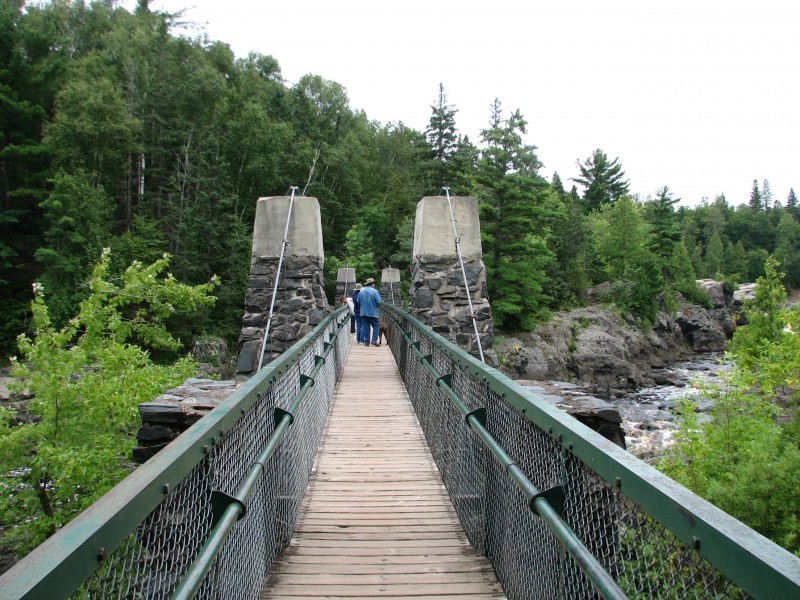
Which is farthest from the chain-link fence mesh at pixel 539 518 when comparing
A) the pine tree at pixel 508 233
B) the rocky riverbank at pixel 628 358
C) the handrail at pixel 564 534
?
the pine tree at pixel 508 233

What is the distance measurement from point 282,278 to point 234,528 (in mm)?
7003

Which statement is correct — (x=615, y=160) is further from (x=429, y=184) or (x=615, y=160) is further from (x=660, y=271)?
(x=429, y=184)

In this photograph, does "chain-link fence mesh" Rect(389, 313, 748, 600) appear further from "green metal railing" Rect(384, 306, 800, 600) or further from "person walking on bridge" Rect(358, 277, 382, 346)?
"person walking on bridge" Rect(358, 277, 382, 346)

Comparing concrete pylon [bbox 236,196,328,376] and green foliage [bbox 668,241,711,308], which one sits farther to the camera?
green foliage [bbox 668,241,711,308]

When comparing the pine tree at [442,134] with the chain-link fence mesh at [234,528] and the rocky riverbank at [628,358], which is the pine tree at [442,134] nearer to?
the rocky riverbank at [628,358]

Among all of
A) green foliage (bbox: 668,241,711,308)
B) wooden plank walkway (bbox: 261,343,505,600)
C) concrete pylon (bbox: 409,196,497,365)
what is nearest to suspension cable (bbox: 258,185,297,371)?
concrete pylon (bbox: 409,196,497,365)

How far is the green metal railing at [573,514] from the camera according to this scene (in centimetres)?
119

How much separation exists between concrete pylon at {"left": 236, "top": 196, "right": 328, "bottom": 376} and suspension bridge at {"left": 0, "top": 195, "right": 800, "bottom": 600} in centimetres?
380

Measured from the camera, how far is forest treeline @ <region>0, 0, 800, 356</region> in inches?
1206

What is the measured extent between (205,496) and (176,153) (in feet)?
133

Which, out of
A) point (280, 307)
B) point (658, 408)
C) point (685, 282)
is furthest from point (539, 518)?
point (685, 282)

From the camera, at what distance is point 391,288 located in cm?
2073

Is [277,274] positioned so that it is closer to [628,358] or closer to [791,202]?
[628,358]

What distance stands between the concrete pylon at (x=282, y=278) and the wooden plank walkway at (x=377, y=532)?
3297 millimetres
